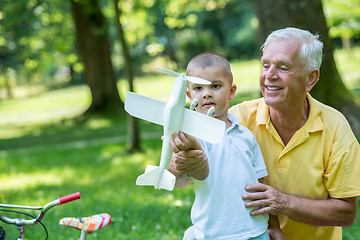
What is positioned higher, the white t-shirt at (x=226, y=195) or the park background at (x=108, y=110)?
the white t-shirt at (x=226, y=195)

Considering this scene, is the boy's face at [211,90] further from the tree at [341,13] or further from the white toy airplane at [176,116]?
the tree at [341,13]

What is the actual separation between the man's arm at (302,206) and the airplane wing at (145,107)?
0.63 metres

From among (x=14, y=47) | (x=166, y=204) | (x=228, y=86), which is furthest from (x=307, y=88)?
(x=14, y=47)

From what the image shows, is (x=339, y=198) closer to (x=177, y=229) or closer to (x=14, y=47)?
(x=177, y=229)

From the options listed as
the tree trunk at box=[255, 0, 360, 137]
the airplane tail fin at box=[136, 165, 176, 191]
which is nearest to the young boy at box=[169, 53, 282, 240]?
the airplane tail fin at box=[136, 165, 176, 191]

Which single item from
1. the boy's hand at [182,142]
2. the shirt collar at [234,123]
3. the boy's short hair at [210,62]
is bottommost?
the shirt collar at [234,123]

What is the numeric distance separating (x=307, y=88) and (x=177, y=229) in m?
2.41

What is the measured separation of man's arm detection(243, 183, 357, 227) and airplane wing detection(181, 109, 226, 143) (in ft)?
1.67

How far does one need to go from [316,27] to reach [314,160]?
4.13 m

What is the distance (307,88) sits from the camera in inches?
107

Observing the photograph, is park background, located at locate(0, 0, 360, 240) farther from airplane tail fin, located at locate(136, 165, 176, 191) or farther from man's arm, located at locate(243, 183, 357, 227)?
airplane tail fin, located at locate(136, 165, 176, 191)

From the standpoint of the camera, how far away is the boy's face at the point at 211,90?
2314 mm

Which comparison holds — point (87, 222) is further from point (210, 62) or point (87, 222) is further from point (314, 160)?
point (314, 160)

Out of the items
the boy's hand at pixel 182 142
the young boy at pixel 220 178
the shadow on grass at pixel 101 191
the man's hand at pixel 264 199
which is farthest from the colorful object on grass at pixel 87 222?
the shadow on grass at pixel 101 191
